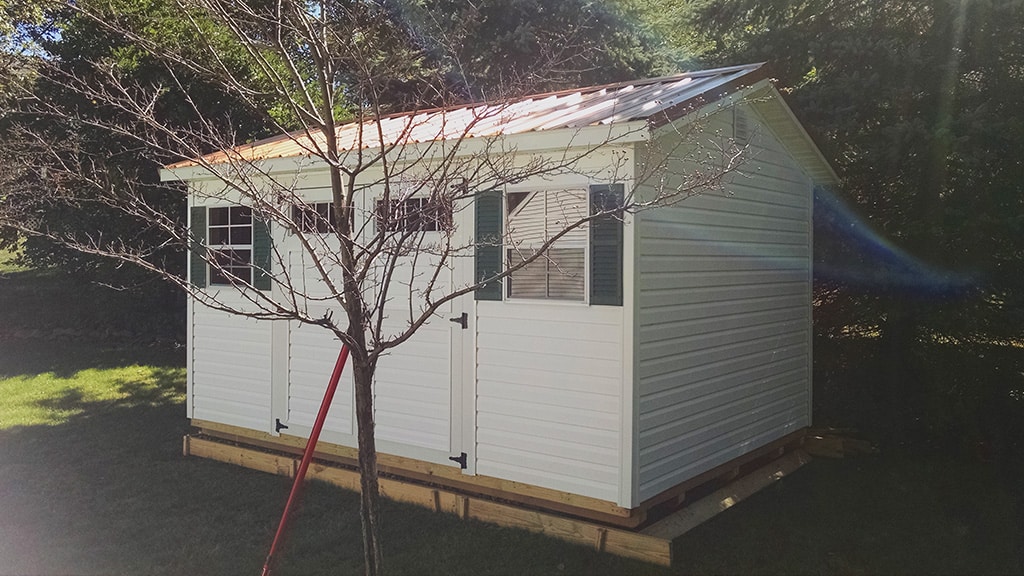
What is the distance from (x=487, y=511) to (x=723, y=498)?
176cm

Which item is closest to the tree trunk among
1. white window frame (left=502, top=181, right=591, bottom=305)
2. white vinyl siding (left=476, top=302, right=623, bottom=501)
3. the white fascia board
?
the white fascia board

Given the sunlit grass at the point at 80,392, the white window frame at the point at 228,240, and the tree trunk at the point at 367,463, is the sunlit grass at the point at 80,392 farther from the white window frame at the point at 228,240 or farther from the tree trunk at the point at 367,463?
the tree trunk at the point at 367,463

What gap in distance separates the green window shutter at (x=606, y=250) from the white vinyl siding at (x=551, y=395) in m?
0.11

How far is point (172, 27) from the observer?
34.7ft

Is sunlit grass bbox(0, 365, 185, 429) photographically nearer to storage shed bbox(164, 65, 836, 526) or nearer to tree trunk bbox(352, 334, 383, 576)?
storage shed bbox(164, 65, 836, 526)

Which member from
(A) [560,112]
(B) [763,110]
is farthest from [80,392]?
(B) [763,110]

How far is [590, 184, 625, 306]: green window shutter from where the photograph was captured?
194 inches

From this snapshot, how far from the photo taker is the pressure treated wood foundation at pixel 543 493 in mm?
5000

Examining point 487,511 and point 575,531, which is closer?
point 575,531

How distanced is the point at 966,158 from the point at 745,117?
2.08 metres

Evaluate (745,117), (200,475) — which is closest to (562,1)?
(745,117)

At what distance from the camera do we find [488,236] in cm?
536

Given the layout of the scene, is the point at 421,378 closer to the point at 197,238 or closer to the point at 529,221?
the point at 529,221

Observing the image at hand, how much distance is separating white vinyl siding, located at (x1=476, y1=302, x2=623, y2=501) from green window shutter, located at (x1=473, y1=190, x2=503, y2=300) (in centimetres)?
10
